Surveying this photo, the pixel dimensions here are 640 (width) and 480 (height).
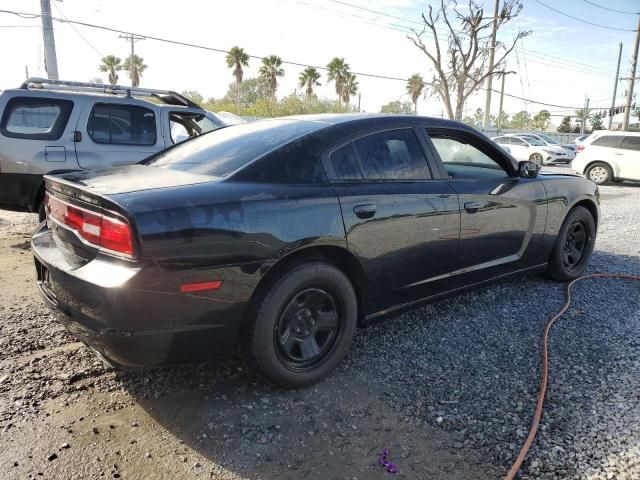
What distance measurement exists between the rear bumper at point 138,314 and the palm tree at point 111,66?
2003 inches

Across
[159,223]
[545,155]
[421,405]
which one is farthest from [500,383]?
[545,155]

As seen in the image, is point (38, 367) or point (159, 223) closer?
point (159, 223)

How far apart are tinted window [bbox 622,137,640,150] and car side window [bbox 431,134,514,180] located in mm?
13309

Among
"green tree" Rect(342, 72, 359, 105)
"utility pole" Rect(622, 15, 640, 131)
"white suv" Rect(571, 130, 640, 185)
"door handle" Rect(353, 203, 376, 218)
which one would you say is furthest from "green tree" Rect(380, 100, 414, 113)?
"door handle" Rect(353, 203, 376, 218)

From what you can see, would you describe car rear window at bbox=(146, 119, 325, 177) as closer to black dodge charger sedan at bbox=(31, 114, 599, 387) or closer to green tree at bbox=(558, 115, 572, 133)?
black dodge charger sedan at bbox=(31, 114, 599, 387)

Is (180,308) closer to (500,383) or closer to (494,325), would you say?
(500,383)

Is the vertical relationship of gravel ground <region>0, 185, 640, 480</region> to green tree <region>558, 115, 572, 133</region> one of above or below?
below

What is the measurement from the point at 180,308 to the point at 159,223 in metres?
0.41

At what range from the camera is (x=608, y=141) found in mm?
15062

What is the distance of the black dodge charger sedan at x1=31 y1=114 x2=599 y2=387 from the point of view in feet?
7.45

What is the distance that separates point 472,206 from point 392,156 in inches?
29.5

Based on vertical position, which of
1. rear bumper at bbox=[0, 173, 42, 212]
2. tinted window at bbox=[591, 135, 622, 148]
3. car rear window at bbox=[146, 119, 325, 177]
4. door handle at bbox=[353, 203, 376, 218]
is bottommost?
rear bumper at bbox=[0, 173, 42, 212]

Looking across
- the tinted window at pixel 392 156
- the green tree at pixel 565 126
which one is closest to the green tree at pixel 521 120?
the green tree at pixel 565 126

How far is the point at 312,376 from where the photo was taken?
284 cm
